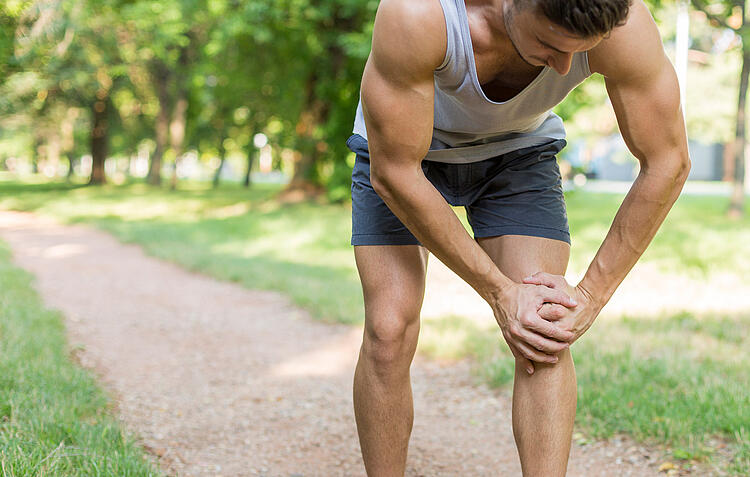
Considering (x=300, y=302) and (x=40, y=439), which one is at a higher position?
(x=40, y=439)

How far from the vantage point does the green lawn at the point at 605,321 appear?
313cm

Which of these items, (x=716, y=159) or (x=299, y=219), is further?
(x=716, y=159)

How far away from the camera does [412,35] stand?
171cm

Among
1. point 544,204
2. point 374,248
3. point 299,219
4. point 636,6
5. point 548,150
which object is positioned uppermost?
point 636,6

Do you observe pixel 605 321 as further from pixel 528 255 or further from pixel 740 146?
pixel 740 146

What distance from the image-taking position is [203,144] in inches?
1363

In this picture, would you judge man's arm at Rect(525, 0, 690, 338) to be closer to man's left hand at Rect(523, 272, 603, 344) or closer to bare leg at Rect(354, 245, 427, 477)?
man's left hand at Rect(523, 272, 603, 344)

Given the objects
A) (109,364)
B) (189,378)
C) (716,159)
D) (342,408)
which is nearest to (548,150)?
(342,408)

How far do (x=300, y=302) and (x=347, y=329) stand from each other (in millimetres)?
1000

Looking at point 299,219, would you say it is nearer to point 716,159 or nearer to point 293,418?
point 293,418

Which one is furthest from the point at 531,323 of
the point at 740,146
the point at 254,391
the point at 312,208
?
the point at 740,146

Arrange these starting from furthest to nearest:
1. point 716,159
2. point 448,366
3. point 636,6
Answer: point 716,159 → point 448,366 → point 636,6

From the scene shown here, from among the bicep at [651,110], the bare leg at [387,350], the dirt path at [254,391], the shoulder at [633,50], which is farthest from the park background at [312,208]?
the shoulder at [633,50]

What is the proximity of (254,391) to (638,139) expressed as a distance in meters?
2.73
